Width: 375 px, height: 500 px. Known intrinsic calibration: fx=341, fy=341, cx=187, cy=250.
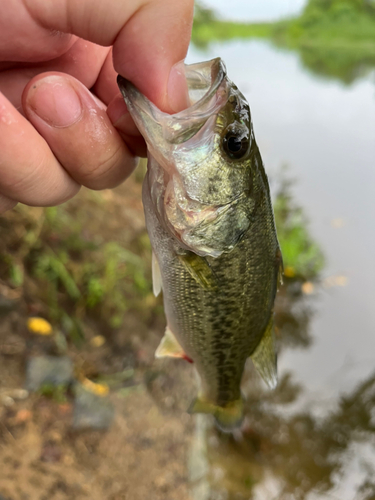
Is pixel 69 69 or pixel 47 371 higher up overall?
pixel 69 69

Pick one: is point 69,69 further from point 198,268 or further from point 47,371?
point 47,371

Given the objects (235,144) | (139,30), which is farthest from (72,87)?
(235,144)

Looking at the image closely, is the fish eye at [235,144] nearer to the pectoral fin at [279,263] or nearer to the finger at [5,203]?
the pectoral fin at [279,263]

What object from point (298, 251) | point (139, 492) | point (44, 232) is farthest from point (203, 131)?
point (298, 251)

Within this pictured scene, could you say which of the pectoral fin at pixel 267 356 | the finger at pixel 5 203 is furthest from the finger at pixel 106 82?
the pectoral fin at pixel 267 356

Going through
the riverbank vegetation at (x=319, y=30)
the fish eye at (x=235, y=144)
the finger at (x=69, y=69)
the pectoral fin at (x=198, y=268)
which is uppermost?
the finger at (x=69, y=69)

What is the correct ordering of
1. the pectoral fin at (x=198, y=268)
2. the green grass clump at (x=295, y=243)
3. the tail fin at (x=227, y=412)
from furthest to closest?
the green grass clump at (x=295, y=243)
the tail fin at (x=227, y=412)
the pectoral fin at (x=198, y=268)
